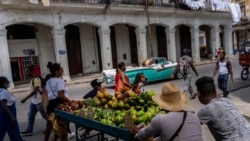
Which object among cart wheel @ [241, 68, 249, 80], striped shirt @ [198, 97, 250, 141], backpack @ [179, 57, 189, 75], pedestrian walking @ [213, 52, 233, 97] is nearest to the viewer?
striped shirt @ [198, 97, 250, 141]

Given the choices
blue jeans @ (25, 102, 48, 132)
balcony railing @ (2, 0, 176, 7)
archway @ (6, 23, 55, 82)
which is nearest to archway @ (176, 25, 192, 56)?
balcony railing @ (2, 0, 176, 7)

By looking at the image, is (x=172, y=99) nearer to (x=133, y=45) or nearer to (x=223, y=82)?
(x=223, y=82)

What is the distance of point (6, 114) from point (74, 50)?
17.9 meters

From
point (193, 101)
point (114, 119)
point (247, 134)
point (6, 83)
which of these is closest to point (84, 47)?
point (193, 101)

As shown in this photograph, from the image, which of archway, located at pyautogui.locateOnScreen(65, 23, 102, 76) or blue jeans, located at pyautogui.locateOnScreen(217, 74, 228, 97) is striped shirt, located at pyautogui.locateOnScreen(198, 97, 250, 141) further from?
archway, located at pyautogui.locateOnScreen(65, 23, 102, 76)

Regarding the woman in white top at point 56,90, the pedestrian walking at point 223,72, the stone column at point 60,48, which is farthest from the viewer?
the stone column at point 60,48

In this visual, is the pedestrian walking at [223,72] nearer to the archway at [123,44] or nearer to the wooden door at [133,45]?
the archway at [123,44]

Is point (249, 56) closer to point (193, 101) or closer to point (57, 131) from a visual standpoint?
point (193, 101)

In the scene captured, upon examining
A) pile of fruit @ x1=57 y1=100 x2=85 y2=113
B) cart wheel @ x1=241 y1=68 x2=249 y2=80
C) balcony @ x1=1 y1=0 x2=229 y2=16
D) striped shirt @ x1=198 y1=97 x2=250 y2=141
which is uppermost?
balcony @ x1=1 y1=0 x2=229 y2=16

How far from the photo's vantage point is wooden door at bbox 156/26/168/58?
28.9 meters

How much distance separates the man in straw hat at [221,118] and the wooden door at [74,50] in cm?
2058

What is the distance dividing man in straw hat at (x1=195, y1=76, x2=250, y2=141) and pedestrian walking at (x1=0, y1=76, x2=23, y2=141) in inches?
152

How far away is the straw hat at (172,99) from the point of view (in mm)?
2646

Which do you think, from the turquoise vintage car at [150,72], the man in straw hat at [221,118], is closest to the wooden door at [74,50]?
the turquoise vintage car at [150,72]
